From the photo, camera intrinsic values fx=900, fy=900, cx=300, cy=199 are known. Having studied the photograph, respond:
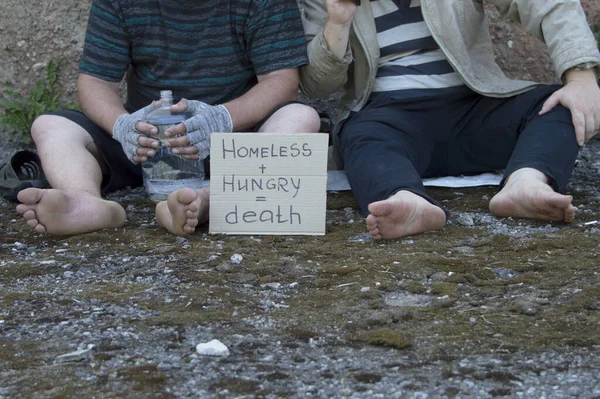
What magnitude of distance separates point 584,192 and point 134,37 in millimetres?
1427

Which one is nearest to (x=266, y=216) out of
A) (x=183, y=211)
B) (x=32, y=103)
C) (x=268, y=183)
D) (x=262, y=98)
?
(x=268, y=183)

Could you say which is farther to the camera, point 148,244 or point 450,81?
point 450,81

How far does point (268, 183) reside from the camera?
7.56ft

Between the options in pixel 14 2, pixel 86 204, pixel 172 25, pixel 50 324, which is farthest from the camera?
pixel 14 2

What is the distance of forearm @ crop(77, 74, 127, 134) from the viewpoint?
8.48 feet

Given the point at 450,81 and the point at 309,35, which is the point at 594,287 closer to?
the point at 450,81

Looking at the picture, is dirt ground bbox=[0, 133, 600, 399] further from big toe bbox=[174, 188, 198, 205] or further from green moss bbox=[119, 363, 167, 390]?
big toe bbox=[174, 188, 198, 205]

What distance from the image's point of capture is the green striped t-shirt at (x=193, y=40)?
2662 mm

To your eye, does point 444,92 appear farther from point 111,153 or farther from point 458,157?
point 111,153

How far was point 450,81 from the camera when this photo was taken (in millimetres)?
2766

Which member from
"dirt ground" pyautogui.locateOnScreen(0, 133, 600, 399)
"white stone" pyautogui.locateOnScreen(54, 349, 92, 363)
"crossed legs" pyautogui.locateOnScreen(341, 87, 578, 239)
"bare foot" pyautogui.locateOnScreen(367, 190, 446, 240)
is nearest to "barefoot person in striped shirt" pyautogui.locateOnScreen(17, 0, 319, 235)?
"crossed legs" pyautogui.locateOnScreen(341, 87, 578, 239)

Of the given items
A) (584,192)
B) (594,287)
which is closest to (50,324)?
(594,287)

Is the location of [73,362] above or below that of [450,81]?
below

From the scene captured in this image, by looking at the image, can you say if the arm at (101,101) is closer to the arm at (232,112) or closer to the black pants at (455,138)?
the arm at (232,112)
